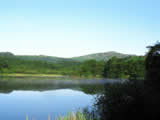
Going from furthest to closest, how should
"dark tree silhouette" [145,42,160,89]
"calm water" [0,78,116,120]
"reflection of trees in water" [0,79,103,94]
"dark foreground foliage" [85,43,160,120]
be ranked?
"reflection of trees in water" [0,79,103,94] < "calm water" [0,78,116,120] < "dark tree silhouette" [145,42,160,89] < "dark foreground foliage" [85,43,160,120]

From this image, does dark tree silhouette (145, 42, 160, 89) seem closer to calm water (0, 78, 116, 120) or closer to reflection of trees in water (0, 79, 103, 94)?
calm water (0, 78, 116, 120)

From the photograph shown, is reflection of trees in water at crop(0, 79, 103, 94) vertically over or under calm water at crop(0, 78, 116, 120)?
over

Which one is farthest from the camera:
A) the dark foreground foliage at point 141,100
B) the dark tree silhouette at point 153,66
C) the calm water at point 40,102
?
the calm water at point 40,102

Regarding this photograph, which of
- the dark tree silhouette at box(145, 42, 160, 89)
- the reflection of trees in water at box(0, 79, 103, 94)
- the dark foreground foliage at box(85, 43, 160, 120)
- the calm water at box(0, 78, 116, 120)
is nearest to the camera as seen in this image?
the dark foreground foliage at box(85, 43, 160, 120)

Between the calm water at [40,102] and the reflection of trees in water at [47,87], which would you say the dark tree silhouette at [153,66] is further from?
the reflection of trees in water at [47,87]

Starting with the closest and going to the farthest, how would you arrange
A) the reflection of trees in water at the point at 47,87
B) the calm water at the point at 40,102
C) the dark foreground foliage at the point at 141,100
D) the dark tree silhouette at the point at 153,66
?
the dark foreground foliage at the point at 141,100 < the dark tree silhouette at the point at 153,66 < the calm water at the point at 40,102 < the reflection of trees in water at the point at 47,87

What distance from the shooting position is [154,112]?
25.5 feet

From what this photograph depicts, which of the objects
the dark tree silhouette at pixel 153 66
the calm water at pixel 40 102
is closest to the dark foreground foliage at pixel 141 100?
the dark tree silhouette at pixel 153 66

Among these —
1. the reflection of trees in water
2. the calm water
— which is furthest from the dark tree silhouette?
the reflection of trees in water

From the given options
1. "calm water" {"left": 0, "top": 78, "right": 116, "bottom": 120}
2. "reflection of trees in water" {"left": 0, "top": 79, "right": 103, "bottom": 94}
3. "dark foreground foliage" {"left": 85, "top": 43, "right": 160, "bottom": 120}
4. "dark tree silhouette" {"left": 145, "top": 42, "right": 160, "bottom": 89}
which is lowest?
"calm water" {"left": 0, "top": 78, "right": 116, "bottom": 120}

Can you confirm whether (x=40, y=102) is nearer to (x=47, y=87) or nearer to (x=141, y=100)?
(x=141, y=100)

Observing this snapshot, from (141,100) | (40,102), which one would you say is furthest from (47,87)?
(141,100)

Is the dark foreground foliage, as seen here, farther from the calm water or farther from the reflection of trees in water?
the reflection of trees in water

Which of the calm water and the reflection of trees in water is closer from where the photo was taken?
the calm water
